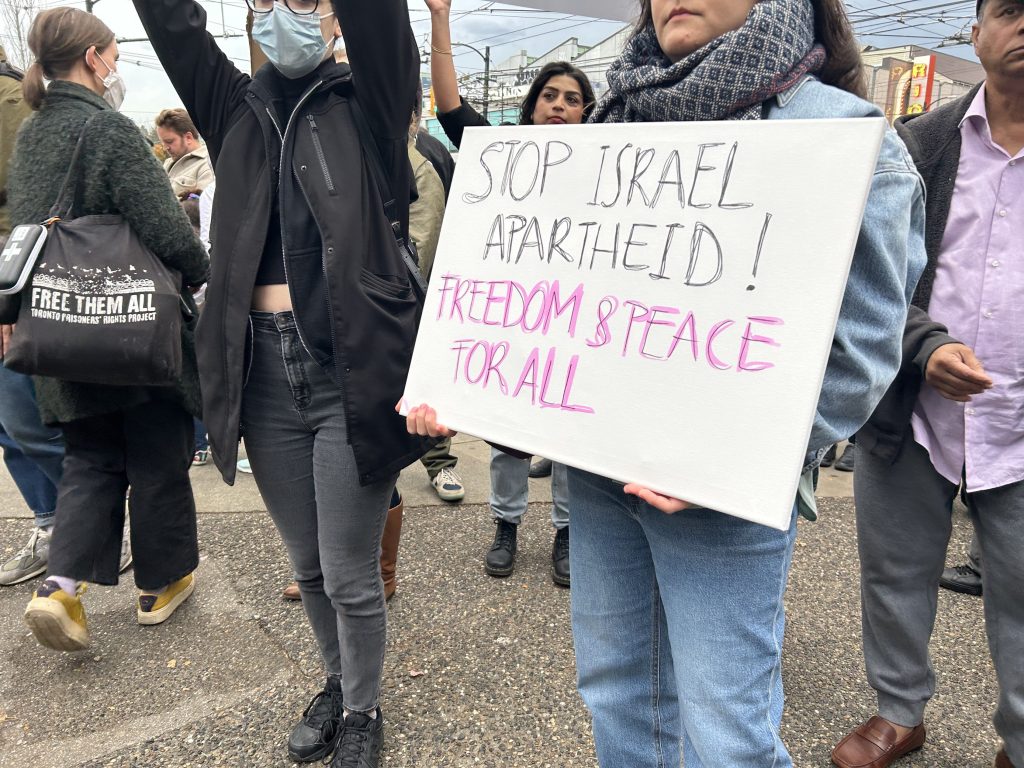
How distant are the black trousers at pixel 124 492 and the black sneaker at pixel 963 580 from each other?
305cm

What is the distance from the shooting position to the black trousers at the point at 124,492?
2525mm

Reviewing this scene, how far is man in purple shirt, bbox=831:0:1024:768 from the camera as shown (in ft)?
5.56

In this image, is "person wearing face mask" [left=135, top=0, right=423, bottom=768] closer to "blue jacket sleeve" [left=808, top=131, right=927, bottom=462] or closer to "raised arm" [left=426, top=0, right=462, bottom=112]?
"raised arm" [left=426, top=0, right=462, bottom=112]

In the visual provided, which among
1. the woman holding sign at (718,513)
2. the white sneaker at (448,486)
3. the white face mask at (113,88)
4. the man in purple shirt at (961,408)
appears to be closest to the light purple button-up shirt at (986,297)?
the man in purple shirt at (961,408)

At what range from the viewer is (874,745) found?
6.53 feet

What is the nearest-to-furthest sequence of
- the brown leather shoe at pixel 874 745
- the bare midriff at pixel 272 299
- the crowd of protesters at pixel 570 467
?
the crowd of protesters at pixel 570 467 → the bare midriff at pixel 272 299 → the brown leather shoe at pixel 874 745

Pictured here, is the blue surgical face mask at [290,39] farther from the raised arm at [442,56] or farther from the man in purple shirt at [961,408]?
the man in purple shirt at [961,408]

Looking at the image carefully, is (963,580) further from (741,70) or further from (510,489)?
(741,70)

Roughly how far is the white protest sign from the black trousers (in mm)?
1602

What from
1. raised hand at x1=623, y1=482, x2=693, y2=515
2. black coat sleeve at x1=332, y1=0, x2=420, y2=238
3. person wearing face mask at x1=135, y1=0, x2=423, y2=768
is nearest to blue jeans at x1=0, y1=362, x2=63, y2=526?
person wearing face mask at x1=135, y1=0, x2=423, y2=768

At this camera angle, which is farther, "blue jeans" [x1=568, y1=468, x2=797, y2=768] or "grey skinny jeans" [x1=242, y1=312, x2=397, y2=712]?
"grey skinny jeans" [x1=242, y1=312, x2=397, y2=712]

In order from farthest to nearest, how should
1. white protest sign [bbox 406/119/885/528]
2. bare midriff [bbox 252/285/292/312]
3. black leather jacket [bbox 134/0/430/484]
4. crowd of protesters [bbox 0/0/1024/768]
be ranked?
bare midriff [bbox 252/285/292/312] → black leather jacket [bbox 134/0/430/484] → crowd of protesters [bbox 0/0/1024/768] → white protest sign [bbox 406/119/885/528]

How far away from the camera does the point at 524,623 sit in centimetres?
266

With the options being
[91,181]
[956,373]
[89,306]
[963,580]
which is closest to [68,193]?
[91,181]
